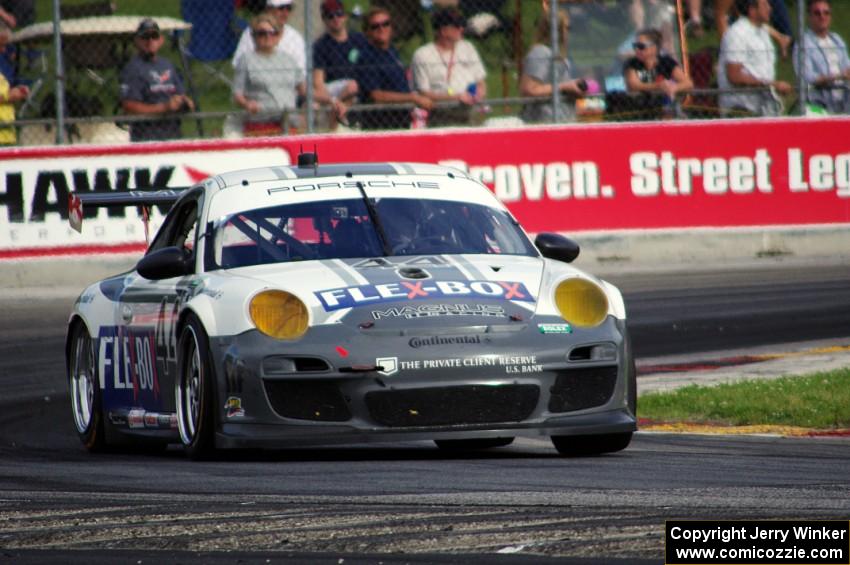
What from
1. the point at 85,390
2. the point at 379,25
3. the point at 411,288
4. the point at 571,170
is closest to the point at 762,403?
the point at 411,288

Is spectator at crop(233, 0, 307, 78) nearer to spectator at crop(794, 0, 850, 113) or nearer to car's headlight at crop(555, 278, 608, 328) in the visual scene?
spectator at crop(794, 0, 850, 113)

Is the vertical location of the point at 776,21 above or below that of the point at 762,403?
above

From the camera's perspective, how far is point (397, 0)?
18.3 m

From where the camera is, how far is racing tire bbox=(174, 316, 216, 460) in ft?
26.3

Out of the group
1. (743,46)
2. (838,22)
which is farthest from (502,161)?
(838,22)

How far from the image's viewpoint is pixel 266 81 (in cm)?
1797

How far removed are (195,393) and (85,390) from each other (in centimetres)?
190

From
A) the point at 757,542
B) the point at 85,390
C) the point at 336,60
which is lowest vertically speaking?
the point at 85,390

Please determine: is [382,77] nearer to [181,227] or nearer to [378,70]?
[378,70]

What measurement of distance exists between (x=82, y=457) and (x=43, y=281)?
8709 mm

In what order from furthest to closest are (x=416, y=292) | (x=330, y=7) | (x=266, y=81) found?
1. (x=330, y=7)
2. (x=266, y=81)
3. (x=416, y=292)

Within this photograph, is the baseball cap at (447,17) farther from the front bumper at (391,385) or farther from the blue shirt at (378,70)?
the front bumper at (391,385)

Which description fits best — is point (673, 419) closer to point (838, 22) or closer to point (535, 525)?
point (535, 525)

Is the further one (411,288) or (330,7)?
(330,7)
